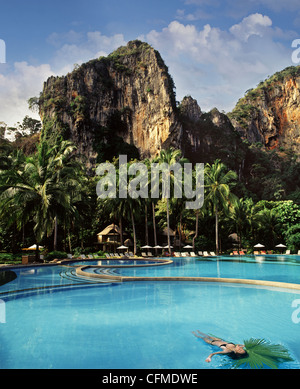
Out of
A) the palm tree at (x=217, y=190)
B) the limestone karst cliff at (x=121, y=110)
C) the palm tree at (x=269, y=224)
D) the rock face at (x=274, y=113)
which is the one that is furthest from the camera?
the rock face at (x=274, y=113)

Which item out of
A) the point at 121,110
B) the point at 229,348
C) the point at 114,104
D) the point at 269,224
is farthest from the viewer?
the point at 114,104

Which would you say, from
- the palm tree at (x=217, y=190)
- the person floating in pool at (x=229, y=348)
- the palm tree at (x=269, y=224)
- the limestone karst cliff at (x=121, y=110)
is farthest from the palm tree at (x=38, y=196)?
the limestone karst cliff at (x=121, y=110)

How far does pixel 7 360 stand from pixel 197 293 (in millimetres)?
7014

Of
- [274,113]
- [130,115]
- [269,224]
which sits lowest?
[269,224]

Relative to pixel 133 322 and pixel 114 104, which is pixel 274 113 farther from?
pixel 133 322

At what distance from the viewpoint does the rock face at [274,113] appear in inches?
3543

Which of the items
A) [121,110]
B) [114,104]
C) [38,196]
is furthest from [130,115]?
[38,196]

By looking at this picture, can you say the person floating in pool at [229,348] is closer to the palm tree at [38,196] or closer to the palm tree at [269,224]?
the palm tree at [38,196]

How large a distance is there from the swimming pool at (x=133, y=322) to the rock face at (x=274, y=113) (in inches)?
3350

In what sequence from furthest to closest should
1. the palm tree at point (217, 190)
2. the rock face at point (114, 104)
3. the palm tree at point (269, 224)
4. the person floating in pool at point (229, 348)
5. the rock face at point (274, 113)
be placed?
the rock face at point (274, 113) → the rock face at point (114, 104) → the palm tree at point (269, 224) → the palm tree at point (217, 190) → the person floating in pool at point (229, 348)

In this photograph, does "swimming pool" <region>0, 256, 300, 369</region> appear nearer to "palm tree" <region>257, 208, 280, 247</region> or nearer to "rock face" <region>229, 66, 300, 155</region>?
"palm tree" <region>257, 208, 280, 247</region>

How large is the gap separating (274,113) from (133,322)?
102 m

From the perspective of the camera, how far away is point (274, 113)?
95.9 meters

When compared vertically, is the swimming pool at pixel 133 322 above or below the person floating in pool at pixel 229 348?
below
